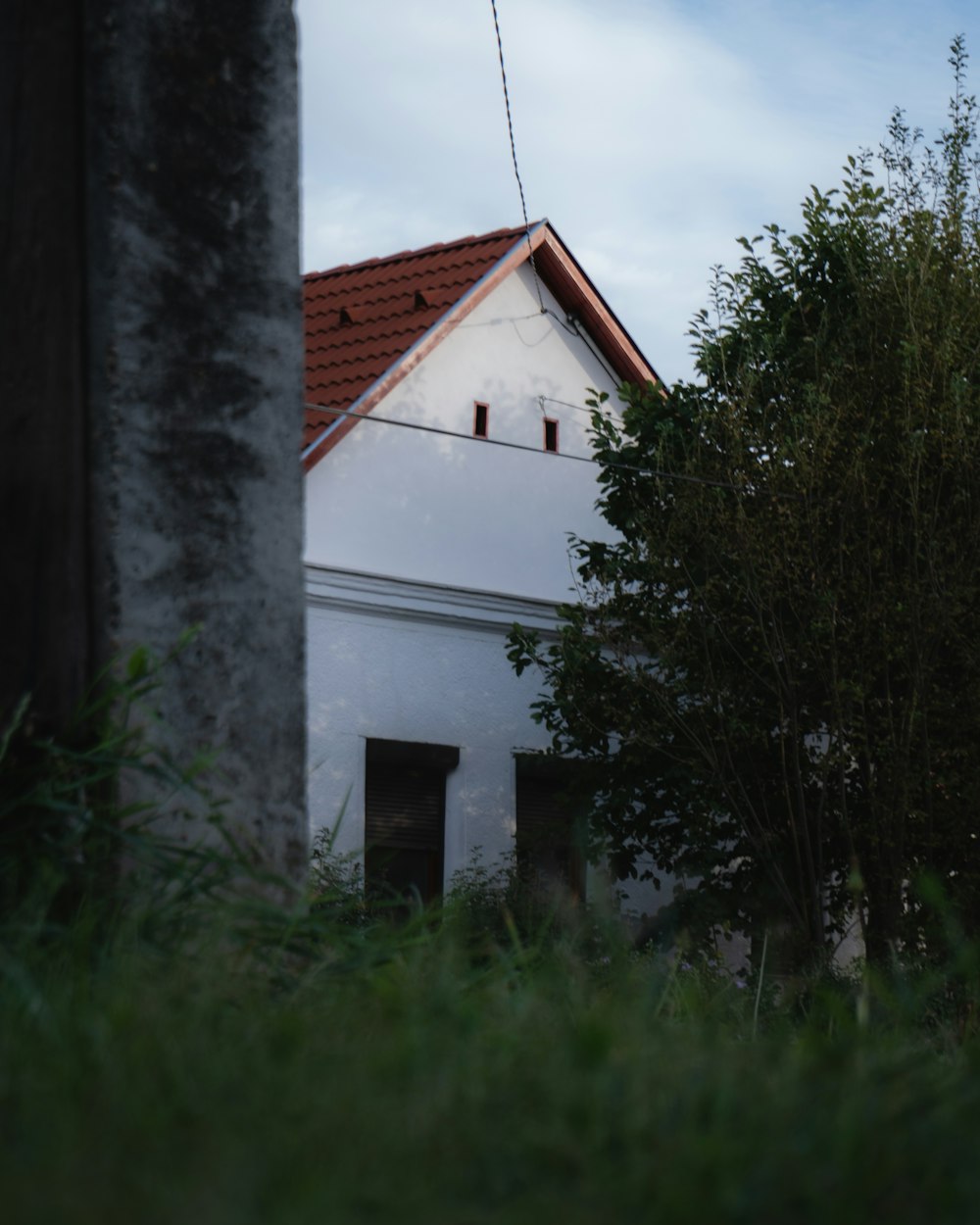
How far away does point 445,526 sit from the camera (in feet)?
51.2

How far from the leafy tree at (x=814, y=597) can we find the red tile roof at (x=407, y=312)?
273 centimetres

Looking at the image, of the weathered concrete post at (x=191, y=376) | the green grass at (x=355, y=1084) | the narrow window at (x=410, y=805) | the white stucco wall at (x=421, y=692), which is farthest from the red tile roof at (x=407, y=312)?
the green grass at (x=355, y=1084)

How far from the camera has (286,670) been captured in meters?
3.26

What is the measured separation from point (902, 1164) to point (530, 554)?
14536 millimetres

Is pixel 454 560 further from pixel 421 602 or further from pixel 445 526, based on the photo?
pixel 421 602

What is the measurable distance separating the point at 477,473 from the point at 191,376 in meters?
12.7

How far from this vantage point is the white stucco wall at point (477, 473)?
49.3 ft

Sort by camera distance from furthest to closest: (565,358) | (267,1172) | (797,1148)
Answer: (565,358)
(797,1148)
(267,1172)

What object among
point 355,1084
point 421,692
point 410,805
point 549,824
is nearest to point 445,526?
point 421,692

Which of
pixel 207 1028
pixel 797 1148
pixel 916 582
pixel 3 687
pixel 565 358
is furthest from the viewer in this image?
pixel 565 358

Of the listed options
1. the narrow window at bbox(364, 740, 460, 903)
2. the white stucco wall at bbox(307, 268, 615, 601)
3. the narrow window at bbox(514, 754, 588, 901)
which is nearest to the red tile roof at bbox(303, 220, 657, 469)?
the white stucco wall at bbox(307, 268, 615, 601)

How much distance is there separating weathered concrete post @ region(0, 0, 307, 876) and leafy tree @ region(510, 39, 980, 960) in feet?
26.8

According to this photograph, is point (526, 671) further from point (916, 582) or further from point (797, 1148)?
point (797, 1148)

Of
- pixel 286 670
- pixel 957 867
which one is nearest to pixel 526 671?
pixel 957 867
